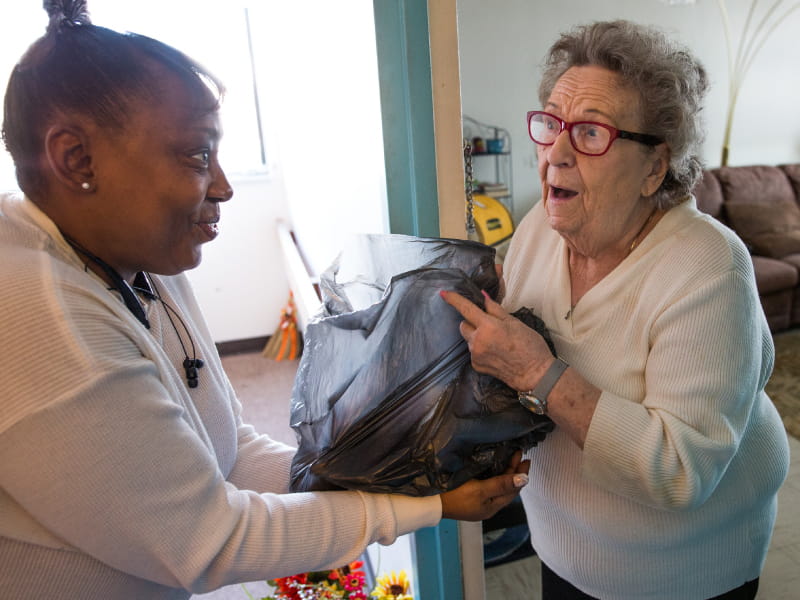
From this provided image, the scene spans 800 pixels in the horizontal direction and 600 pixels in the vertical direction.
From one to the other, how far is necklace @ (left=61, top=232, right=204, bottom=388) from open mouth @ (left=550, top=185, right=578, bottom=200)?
2.14ft

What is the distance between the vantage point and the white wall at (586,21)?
371 cm

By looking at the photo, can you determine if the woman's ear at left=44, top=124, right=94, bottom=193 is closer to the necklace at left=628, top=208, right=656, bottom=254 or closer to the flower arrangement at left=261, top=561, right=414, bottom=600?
the necklace at left=628, top=208, right=656, bottom=254

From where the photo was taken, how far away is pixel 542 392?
0.75 meters

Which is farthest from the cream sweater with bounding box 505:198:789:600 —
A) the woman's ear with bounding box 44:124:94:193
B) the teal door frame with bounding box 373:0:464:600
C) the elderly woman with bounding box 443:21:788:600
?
the woman's ear with bounding box 44:124:94:193

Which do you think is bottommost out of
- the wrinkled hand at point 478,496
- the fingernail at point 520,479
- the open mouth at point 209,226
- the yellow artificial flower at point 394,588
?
the yellow artificial flower at point 394,588

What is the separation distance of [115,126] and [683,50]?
0.86 m

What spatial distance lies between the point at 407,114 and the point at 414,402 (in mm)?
540

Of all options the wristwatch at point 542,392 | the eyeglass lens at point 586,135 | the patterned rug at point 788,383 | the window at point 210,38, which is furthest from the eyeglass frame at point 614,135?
the window at point 210,38

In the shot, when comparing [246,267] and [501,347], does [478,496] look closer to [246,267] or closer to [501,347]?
[501,347]

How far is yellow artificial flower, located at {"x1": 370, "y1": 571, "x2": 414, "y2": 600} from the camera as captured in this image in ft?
4.43

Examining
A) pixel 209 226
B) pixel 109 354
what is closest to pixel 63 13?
pixel 209 226

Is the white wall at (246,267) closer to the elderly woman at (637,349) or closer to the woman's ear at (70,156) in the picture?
the elderly woman at (637,349)

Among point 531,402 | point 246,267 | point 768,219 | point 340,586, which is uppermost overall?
point 531,402

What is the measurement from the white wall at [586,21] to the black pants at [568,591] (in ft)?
9.89
